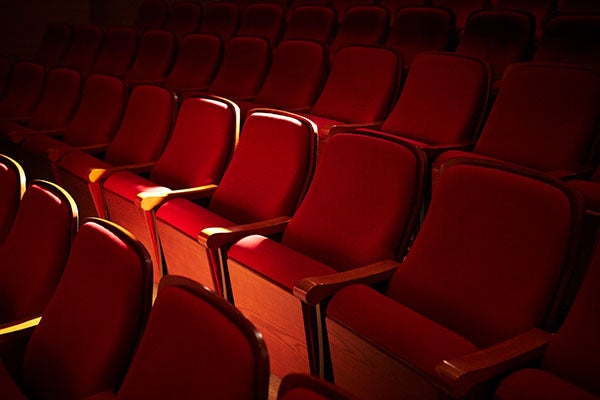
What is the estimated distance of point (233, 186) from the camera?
0.45 m

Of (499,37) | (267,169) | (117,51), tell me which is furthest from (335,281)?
(117,51)

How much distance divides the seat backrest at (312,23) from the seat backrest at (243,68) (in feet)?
0.37

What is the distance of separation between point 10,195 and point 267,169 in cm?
17

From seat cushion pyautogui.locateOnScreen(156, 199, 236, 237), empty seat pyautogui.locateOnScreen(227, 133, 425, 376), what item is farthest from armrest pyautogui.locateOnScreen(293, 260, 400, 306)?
seat cushion pyautogui.locateOnScreen(156, 199, 236, 237)

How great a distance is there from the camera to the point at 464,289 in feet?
0.95

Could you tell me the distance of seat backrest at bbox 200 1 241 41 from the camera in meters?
1.01

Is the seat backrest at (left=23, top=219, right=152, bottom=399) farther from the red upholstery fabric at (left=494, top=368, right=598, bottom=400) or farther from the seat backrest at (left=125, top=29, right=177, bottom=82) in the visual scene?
the seat backrest at (left=125, top=29, right=177, bottom=82)

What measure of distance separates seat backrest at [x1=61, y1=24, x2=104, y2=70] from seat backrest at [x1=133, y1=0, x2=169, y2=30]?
103mm

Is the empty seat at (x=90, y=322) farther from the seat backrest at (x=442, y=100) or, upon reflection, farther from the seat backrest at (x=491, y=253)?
the seat backrest at (x=442, y=100)

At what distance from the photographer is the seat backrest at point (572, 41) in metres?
0.59

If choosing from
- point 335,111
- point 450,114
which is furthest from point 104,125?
point 450,114

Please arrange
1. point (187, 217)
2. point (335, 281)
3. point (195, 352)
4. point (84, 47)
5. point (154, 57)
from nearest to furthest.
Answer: point (195, 352) < point (335, 281) < point (187, 217) < point (154, 57) < point (84, 47)

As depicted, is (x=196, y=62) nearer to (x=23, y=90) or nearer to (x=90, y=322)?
(x=23, y=90)

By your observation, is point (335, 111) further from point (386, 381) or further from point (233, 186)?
point (386, 381)
